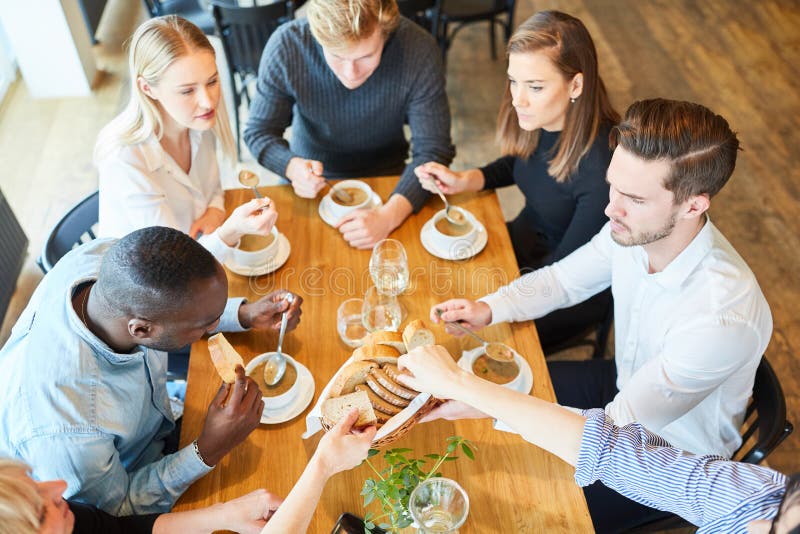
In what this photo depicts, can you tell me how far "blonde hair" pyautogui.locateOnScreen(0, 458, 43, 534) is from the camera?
110 centimetres

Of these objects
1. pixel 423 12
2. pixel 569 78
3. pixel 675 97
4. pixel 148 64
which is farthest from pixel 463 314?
pixel 675 97

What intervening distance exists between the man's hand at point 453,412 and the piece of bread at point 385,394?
0.36 ft

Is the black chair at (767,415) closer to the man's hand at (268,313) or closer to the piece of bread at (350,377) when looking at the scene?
the piece of bread at (350,377)

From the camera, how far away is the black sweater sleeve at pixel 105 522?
1.31 metres

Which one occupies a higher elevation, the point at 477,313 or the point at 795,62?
the point at 477,313

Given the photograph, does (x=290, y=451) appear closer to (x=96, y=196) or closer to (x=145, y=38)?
(x=96, y=196)

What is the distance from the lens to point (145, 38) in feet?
6.35

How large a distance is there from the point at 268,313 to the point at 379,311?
11.4 inches

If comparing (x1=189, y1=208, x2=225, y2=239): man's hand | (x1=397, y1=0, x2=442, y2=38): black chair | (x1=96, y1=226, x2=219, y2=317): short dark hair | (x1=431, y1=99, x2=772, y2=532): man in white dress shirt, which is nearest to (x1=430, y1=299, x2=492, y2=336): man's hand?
(x1=431, y1=99, x2=772, y2=532): man in white dress shirt

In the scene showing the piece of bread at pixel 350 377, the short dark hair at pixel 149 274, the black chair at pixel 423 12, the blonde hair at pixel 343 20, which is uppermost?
the blonde hair at pixel 343 20

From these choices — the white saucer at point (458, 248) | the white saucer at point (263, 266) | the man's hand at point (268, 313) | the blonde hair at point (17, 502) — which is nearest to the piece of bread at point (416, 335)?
the man's hand at point (268, 313)

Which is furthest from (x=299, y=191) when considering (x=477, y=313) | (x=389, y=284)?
(x=477, y=313)

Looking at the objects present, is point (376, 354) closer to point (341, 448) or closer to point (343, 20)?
point (341, 448)

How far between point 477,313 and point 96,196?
1.21m
